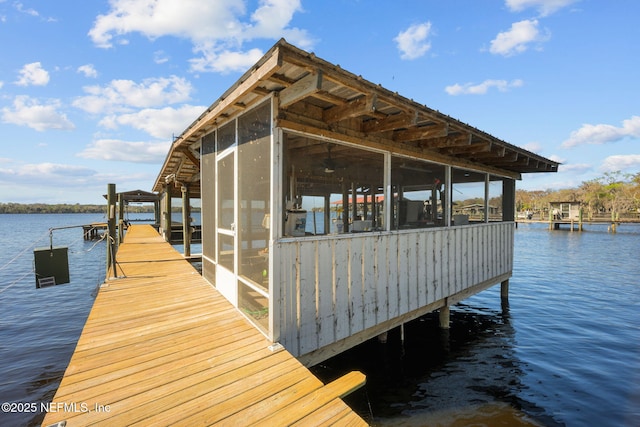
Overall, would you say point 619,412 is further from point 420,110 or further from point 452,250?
point 420,110

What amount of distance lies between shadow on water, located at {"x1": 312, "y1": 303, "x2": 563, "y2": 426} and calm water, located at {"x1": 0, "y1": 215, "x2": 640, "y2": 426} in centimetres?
2

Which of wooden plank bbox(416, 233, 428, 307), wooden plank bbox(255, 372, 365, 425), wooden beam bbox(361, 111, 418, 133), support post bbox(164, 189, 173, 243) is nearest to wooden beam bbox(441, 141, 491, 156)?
wooden plank bbox(416, 233, 428, 307)

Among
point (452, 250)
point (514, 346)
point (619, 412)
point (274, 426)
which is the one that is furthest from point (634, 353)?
point (274, 426)

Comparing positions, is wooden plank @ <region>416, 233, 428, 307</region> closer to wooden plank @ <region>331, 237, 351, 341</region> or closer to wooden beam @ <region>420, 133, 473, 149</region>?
wooden beam @ <region>420, 133, 473, 149</region>

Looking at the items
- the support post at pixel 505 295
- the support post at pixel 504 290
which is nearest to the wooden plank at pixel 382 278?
the support post at pixel 505 295

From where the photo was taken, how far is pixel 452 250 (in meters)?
6.23

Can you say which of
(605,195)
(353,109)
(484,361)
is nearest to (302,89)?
(353,109)

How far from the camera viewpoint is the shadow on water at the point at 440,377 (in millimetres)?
4168

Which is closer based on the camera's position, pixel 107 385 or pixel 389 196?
pixel 107 385

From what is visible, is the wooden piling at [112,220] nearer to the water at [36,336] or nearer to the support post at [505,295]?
the water at [36,336]

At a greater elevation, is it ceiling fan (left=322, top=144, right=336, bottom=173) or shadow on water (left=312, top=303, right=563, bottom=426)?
ceiling fan (left=322, top=144, right=336, bottom=173)

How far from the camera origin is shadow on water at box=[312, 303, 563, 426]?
417 centimetres

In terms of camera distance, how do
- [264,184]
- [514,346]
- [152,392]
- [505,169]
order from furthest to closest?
[505,169]
[514,346]
[264,184]
[152,392]

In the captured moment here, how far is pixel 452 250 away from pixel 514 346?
2646 millimetres
